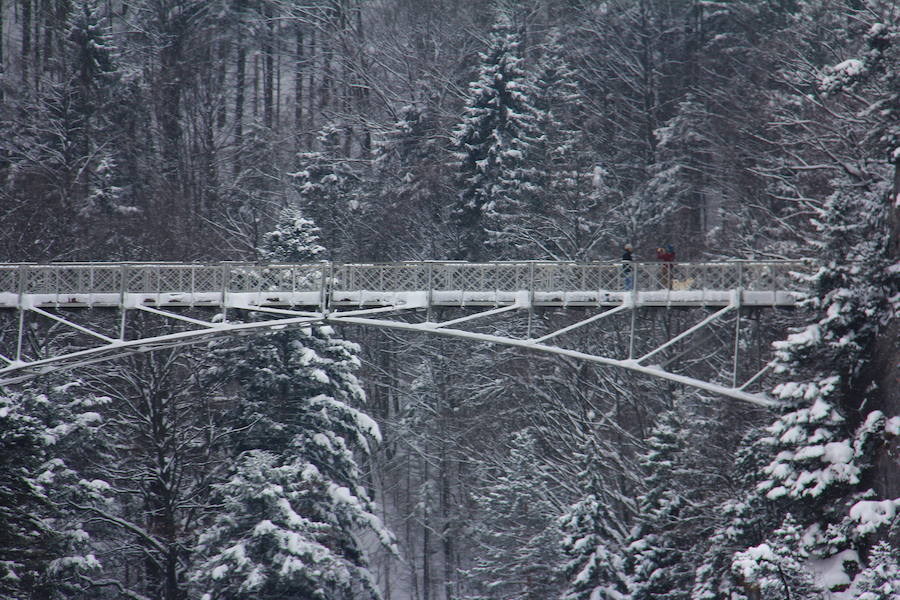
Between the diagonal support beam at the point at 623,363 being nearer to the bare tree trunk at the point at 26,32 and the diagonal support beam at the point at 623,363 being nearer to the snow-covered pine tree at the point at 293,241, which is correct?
the snow-covered pine tree at the point at 293,241

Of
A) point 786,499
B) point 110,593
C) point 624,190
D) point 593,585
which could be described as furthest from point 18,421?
point 624,190

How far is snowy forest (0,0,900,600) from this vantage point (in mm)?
28047

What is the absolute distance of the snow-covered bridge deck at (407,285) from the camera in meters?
28.6

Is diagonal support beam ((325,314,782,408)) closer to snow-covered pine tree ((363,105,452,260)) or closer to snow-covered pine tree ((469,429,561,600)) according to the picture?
snow-covered pine tree ((469,429,561,600))

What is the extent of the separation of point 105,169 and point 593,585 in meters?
23.2

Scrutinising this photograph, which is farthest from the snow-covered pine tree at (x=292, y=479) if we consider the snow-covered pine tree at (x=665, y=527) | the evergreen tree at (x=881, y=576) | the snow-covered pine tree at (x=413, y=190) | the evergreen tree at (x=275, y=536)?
the evergreen tree at (x=881, y=576)

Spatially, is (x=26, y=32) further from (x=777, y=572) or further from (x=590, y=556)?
(x=777, y=572)

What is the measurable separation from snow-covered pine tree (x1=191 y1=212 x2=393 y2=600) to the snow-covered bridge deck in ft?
18.7

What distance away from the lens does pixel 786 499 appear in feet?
89.5

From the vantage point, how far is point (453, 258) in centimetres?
4694

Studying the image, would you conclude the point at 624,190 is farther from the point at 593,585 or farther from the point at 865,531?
the point at 865,531

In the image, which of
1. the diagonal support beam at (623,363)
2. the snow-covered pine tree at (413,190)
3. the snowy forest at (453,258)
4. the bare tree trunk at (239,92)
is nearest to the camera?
the diagonal support beam at (623,363)

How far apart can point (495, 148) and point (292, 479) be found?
15315 millimetres

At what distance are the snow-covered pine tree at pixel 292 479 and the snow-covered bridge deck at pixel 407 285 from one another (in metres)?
5.70
